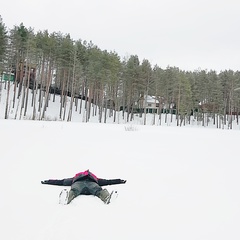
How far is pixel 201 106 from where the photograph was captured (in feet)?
155

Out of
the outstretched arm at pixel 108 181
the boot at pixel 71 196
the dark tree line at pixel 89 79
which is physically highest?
the dark tree line at pixel 89 79

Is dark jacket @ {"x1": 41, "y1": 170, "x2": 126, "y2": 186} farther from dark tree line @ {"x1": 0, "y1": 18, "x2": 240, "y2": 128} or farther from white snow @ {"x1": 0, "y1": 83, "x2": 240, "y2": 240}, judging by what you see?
dark tree line @ {"x1": 0, "y1": 18, "x2": 240, "y2": 128}

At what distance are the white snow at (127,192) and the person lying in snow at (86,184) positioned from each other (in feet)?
0.43

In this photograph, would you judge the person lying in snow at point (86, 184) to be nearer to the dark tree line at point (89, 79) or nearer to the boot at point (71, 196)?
the boot at point (71, 196)

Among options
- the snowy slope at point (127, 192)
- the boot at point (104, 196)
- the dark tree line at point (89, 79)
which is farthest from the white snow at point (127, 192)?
the dark tree line at point (89, 79)

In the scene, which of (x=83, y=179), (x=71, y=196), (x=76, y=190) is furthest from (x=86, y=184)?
(x=71, y=196)

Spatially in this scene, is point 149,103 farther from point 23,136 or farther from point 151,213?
point 151,213

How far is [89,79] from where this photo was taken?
36.2 metres

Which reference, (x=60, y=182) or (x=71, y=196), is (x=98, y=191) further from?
(x=60, y=182)

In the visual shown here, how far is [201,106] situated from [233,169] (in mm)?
42915

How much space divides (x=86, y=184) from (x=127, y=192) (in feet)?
2.79

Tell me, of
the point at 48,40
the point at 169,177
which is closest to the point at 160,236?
the point at 169,177

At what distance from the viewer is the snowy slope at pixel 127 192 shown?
3.31m

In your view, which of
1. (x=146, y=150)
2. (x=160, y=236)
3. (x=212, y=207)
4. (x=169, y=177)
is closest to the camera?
(x=160, y=236)
